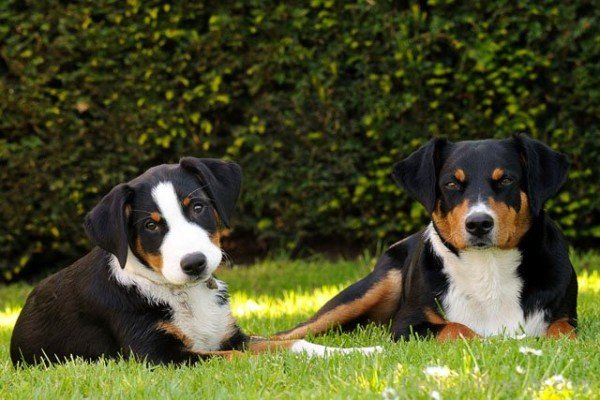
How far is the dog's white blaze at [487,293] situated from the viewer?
5.70 m

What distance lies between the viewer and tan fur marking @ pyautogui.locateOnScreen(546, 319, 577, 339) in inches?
211

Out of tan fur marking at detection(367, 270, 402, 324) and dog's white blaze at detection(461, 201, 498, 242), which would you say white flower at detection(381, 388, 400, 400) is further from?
tan fur marking at detection(367, 270, 402, 324)

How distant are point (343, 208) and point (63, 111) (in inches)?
123

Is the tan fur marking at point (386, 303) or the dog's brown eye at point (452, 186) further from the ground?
the dog's brown eye at point (452, 186)

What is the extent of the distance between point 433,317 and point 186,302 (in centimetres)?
146

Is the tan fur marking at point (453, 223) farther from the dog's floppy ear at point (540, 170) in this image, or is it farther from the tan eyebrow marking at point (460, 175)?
the dog's floppy ear at point (540, 170)

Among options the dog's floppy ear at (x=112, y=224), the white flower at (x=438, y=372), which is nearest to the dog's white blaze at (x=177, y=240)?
the dog's floppy ear at (x=112, y=224)

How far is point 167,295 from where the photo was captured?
220 inches

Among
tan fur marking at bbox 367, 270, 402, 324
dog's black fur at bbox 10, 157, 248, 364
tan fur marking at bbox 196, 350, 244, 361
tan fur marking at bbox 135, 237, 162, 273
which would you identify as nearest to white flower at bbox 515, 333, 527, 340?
tan fur marking at bbox 367, 270, 402, 324

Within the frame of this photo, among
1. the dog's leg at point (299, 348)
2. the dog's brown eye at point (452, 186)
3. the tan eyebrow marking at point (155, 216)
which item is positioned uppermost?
the dog's brown eye at point (452, 186)

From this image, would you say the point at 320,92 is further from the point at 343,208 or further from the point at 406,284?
the point at 406,284

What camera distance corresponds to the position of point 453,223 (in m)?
5.58

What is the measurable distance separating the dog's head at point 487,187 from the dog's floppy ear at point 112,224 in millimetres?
1731

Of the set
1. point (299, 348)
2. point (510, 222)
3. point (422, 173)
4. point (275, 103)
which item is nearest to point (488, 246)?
point (510, 222)
